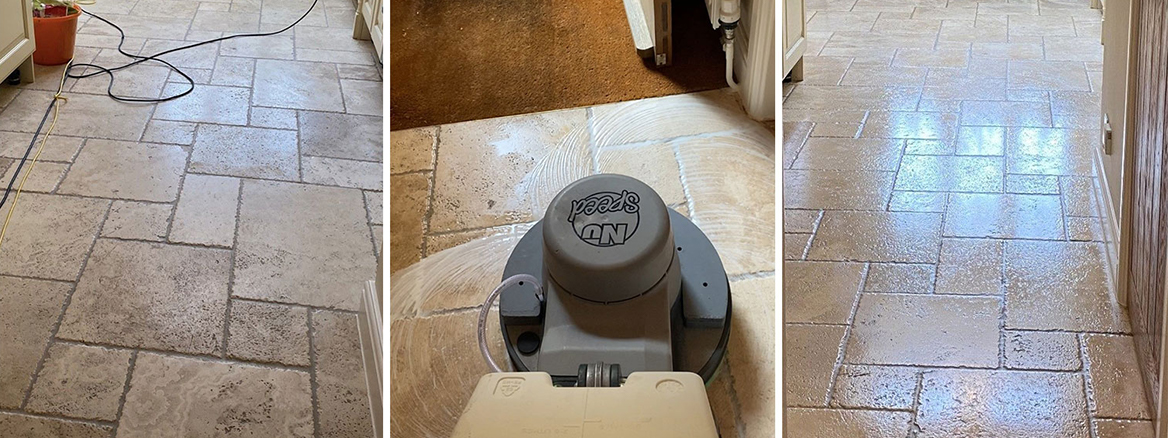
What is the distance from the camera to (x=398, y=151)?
1.28m

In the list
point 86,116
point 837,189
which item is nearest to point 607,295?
point 837,189

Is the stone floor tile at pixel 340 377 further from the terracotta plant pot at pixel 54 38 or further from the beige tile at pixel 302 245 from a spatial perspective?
the terracotta plant pot at pixel 54 38

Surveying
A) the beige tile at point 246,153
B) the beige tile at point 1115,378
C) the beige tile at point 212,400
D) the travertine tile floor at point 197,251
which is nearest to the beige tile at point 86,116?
the travertine tile floor at point 197,251

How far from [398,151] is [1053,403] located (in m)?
1.35

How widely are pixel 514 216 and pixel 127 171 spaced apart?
5.60 ft

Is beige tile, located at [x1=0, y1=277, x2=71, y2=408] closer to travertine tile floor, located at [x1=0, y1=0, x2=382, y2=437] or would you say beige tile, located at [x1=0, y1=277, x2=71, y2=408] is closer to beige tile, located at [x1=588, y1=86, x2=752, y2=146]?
travertine tile floor, located at [x1=0, y1=0, x2=382, y2=437]

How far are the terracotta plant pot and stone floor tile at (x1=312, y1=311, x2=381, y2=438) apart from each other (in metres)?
1.84

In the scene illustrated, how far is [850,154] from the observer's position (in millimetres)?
2750

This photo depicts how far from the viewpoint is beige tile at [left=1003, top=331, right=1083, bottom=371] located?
77.0 inches

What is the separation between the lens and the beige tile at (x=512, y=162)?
4.27ft

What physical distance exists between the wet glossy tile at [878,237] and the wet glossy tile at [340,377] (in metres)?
1.08

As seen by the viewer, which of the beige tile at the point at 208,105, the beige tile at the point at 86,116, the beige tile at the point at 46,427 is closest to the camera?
the beige tile at the point at 46,427

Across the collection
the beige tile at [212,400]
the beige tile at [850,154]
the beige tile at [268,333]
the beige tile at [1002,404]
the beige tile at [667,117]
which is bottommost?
the beige tile at [1002,404]

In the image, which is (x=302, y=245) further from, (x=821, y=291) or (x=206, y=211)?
(x=821, y=291)
